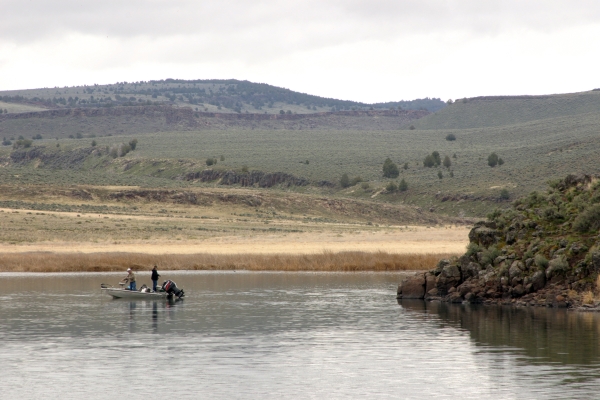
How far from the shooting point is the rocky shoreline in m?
39.6

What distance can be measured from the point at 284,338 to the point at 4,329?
10.9 m

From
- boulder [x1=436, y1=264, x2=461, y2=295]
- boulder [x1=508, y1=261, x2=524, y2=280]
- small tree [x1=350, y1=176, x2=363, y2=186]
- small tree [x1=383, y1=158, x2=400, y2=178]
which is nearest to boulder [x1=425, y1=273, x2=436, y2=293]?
boulder [x1=436, y1=264, x2=461, y2=295]

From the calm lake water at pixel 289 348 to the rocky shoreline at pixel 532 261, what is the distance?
1321 millimetres

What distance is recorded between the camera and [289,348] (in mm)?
30438

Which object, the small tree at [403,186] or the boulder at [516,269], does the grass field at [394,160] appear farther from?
the boulder at [516,269]

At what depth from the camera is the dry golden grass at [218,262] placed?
200 ft

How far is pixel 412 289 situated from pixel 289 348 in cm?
1513

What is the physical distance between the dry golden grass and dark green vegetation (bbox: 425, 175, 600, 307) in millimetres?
16134

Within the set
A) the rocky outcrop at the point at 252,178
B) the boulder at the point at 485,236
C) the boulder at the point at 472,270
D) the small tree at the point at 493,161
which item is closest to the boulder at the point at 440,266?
the boulder at the point at 472,270

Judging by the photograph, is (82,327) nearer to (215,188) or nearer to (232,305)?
(232,305)

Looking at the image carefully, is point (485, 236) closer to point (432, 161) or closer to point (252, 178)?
point (252, 178)

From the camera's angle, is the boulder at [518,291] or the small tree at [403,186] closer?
the boulder at [518,291]

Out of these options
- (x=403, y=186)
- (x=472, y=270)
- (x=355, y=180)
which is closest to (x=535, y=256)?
(x=472, y=270)

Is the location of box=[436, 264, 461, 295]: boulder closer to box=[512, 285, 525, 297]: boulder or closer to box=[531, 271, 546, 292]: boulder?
box=[512, 285, 525, 297]: boulder
